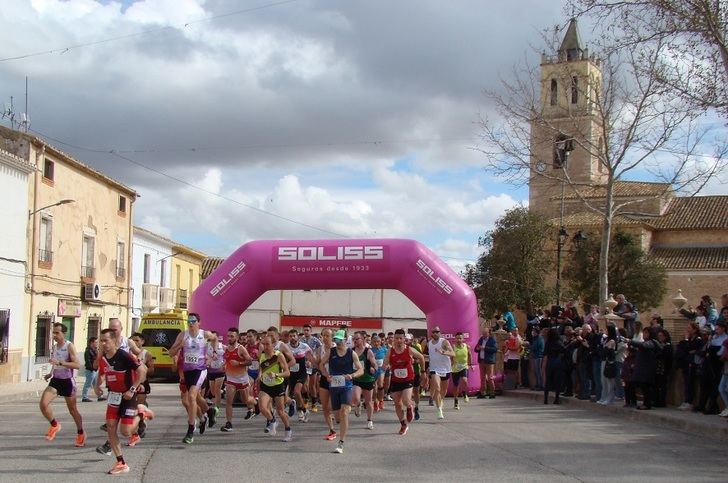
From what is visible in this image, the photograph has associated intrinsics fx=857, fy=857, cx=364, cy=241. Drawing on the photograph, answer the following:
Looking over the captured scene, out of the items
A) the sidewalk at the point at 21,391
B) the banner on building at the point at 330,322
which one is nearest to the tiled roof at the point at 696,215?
the banner on building at the point at 330,322

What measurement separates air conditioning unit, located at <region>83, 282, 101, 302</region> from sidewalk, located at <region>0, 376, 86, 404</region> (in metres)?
6.27

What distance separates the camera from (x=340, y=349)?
1265 centimetres

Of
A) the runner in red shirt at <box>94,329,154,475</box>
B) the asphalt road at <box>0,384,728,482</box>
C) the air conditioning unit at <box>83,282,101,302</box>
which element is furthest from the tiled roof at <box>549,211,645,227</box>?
the runner in red shirt at <box>94,329,154,475</box>

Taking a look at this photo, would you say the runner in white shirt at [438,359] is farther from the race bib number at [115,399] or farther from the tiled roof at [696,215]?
the tiled roof at [696,215]

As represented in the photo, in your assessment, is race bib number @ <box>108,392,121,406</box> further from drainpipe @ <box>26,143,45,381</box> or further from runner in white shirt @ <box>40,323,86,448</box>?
drainpipe @ <box>26,143,45,381</box>

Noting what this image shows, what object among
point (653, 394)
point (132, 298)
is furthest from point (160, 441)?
point (132, 298)

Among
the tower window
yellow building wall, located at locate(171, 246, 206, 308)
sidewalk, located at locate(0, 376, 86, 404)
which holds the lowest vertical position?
sidewalk, located at locate(0, 376, 86, 404)

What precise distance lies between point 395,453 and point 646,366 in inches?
254

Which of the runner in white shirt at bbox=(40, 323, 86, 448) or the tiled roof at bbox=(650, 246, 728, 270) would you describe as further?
the tiled roof at bbox=(650, 246, 728, 270)

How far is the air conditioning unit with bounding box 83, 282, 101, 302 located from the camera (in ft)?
107

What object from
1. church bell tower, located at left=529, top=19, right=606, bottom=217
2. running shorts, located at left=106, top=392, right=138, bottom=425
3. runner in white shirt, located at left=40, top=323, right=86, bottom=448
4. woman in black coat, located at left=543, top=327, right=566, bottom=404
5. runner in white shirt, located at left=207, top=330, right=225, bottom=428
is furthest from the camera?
church bell tower, located at left=529, top=19, right=606, bottom=217

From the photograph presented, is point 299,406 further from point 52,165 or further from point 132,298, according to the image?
point 132,298

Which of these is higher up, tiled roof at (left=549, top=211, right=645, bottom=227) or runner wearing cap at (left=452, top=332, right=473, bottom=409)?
tiled roof at (left=549, top=211, right=645, bottom=227)

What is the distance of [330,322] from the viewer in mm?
33344
